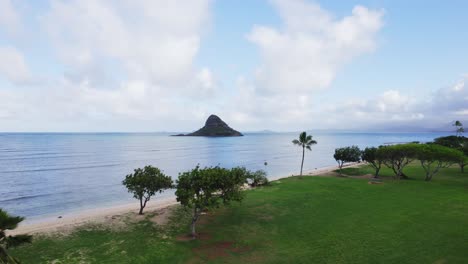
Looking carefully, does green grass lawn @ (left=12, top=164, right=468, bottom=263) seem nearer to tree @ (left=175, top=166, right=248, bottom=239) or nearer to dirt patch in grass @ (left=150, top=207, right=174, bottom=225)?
dirt patch in grass @ (left=150, top=207, right=174, bottom=225)

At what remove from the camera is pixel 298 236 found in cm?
2877

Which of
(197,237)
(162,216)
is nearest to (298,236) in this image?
(197,237)

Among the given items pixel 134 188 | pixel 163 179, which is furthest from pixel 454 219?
pixel 134 188

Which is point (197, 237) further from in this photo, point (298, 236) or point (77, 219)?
point (77, 219)

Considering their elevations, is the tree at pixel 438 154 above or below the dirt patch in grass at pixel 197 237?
above

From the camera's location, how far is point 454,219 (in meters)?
31.1

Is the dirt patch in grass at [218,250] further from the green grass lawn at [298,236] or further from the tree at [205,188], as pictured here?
the tree at [205,188]

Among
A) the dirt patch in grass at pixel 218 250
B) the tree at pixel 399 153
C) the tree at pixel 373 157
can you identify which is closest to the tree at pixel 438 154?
the tree at pixel 399 153

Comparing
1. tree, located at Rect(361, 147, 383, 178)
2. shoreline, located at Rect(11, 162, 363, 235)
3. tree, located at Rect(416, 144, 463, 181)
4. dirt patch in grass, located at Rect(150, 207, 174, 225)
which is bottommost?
shoreline, located at Rect(11, 162, 363, 235)

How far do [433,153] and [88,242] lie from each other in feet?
204

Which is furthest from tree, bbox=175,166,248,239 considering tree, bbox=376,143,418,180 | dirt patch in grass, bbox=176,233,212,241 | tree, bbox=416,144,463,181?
tree, bbox=416,144,463,181

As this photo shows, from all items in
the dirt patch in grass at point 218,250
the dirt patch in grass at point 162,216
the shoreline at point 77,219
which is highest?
the dirt patch in grass at point 218,250

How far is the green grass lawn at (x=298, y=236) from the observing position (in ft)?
79.4

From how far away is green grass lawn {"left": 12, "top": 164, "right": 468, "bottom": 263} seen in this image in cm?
2419
